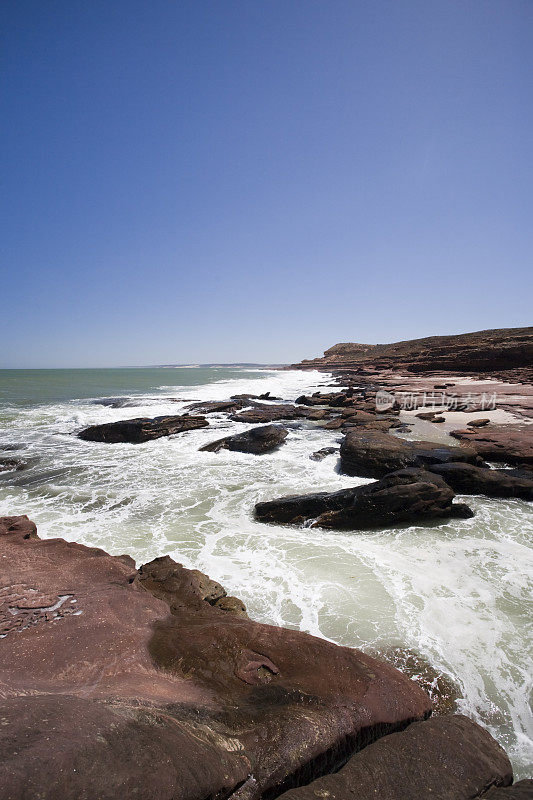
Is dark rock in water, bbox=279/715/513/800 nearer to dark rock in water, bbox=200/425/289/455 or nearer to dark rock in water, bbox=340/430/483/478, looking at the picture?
dark rock in water, bbox=340/430/483/478

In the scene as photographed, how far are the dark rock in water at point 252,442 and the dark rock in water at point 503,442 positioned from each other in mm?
7219

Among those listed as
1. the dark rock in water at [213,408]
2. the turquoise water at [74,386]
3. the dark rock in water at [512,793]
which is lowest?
the dark rock in water at [512,793]

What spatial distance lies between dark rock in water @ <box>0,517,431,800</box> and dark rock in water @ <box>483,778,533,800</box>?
700 millimetres

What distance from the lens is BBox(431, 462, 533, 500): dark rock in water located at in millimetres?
8375

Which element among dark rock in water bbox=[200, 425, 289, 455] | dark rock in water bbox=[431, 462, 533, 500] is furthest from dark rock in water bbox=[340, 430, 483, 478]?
dark rock in water bbox=[200, 425, 289, 455]

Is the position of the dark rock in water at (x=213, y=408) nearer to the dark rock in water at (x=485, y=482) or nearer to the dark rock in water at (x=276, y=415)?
the dark rock in water at (x=276, y=415)

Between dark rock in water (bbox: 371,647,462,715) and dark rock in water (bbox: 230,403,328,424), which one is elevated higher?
dark rock in water (bbox: 230,403,328,424)

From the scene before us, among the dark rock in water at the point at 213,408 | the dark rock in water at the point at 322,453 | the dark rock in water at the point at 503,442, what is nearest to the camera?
the dark rock in water at the point at 503,442

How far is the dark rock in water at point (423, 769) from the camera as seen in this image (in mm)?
1860

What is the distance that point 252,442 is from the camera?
13.3 meters

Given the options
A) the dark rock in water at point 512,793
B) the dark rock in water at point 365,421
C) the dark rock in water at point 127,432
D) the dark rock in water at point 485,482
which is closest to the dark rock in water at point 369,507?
the dark rock in water at point 485,482

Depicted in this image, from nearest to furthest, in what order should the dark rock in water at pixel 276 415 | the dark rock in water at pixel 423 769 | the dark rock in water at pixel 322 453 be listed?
the dark rock in water at pixel 423 769
the dark rock in water at pixel 322 453
the dark rock in water at pixel 276 415

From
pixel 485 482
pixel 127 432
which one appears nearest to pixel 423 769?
pixel 485 482

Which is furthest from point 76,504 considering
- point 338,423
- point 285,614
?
point 338,423
